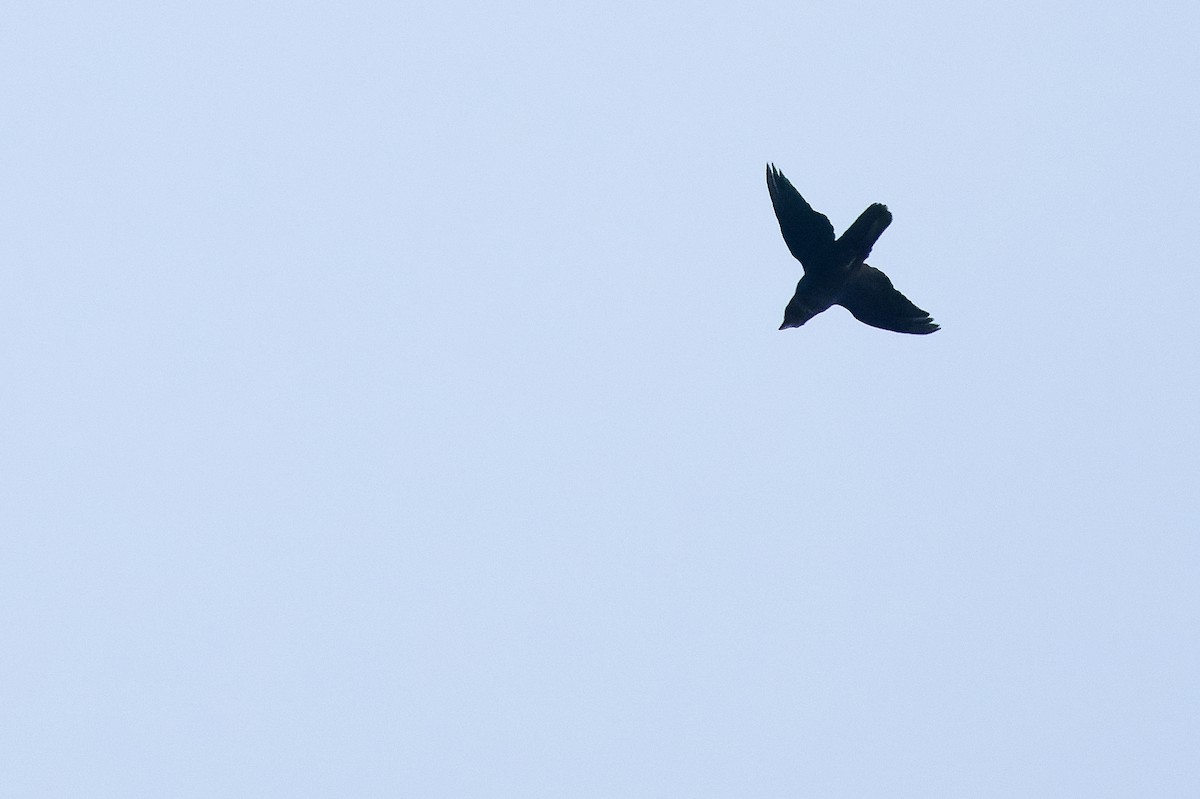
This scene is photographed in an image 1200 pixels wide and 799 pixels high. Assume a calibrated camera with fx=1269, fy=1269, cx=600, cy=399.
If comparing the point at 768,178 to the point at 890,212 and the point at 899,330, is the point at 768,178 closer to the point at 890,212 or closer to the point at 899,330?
the point at 890,212

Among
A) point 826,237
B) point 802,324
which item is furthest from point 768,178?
point 802,324

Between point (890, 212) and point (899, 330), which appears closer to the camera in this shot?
point (890, 212)

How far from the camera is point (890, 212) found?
17.0 meters

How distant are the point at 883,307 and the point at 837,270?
114 cm

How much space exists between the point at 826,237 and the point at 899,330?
2027 mm

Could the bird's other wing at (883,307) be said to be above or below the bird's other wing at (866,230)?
below

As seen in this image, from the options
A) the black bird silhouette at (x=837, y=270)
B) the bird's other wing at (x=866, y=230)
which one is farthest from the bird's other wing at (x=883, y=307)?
the bird's other wing at (x=866, y=230)

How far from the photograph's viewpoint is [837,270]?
17375 mm

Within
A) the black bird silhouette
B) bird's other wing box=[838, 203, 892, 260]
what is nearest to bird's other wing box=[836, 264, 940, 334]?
the black bird silhouette

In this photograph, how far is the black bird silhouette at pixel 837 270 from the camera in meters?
16.9

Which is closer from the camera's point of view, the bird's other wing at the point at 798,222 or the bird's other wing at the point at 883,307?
the bird's other wing at the point at 798,222

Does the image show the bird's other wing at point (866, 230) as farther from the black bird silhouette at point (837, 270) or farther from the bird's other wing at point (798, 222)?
the bird's other wing at point (798, 222)

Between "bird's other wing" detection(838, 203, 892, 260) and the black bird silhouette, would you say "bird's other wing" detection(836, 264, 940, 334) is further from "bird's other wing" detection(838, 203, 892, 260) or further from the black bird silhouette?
"bird's other wing" detection(838, 203, 892, 260)

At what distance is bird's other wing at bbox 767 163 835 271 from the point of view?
16.8 metres
